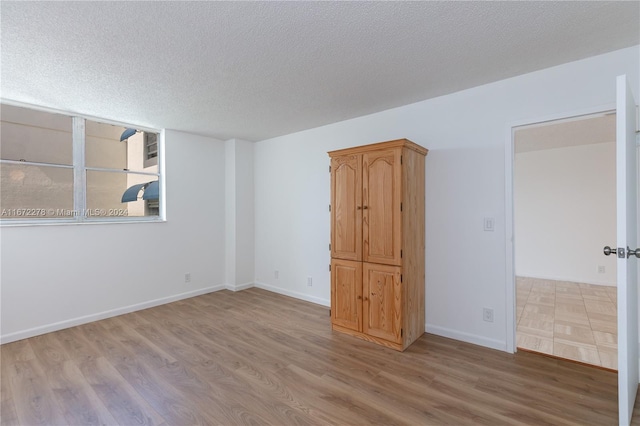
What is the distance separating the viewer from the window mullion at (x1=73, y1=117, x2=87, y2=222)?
351 cm

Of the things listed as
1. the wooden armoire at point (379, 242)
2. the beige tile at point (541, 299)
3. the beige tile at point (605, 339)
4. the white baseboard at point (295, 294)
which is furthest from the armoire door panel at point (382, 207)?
the beige tile at point (541, 299)

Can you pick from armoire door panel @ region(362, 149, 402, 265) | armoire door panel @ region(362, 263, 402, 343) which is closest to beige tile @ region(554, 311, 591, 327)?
armoire door panel @ region(362, 263, 402, 343)

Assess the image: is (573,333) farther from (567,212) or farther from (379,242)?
(567,212)

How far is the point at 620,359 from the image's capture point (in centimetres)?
162

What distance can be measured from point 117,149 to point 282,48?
307 centimetres

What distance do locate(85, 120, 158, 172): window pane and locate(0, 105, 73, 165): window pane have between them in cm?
22

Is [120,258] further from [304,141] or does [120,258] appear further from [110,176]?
[304,141]

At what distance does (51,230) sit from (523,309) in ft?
19.0

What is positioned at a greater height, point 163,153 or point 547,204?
point 163,153

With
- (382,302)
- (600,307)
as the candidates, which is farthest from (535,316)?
(382,302)

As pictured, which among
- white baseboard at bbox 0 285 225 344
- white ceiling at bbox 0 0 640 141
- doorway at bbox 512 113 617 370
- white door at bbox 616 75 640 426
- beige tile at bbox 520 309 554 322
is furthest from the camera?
doorway at bbox 512 113 617 370

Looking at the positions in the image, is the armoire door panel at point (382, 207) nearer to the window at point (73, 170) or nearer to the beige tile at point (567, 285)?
the window at point (73, 170)

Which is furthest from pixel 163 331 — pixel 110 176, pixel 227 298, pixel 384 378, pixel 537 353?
Result: pixel 537 353

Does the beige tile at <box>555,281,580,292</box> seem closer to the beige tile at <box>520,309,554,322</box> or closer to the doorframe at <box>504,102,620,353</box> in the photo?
the beige tile at <box>520,309,554,322</box>
